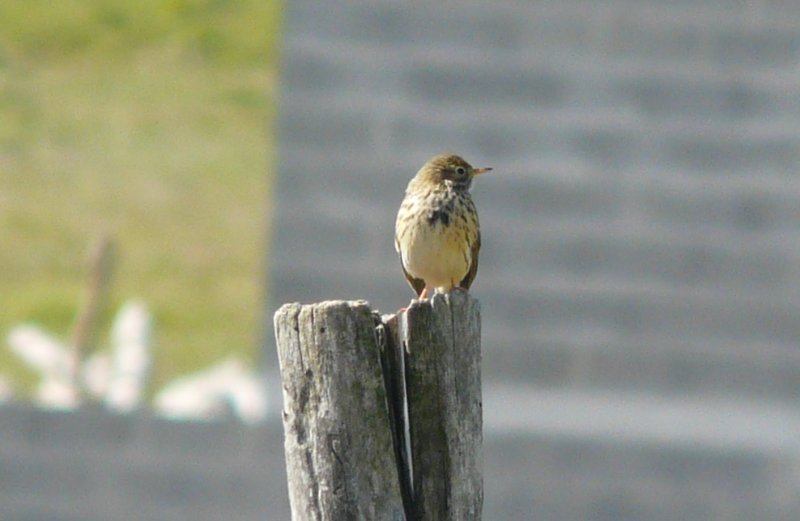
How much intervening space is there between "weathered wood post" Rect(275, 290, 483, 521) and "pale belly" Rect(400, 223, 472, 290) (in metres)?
2.17

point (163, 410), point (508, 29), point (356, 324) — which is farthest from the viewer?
point (163, 410)

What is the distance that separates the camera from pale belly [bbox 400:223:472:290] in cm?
715

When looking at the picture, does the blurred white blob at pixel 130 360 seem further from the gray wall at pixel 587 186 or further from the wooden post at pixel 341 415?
the wooden post at pixel 341 415

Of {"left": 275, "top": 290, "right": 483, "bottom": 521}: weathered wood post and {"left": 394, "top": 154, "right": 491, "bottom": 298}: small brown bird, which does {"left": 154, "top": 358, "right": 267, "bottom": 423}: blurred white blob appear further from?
{"left": 275, "top": 290, "right": 483, "bottom": 521}: weathered wood post

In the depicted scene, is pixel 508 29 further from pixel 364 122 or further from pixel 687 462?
pixel 687 462

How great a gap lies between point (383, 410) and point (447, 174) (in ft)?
9.29

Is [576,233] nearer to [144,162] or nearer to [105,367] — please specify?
[105,367]

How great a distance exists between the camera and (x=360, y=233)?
10898mm

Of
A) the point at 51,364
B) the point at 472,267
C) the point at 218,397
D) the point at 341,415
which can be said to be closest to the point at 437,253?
the point at 472,267

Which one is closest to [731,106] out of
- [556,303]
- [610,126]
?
[610,126]

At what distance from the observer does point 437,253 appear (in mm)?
7160

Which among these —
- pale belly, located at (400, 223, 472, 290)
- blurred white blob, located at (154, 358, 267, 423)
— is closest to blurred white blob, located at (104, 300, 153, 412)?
blurred white blob, located at (154, 358, 267, 423)

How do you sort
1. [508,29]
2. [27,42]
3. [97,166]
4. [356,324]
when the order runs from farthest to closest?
[27,42], [97,166], [508,29], [356,324]

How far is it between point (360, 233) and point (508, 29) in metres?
1.38
